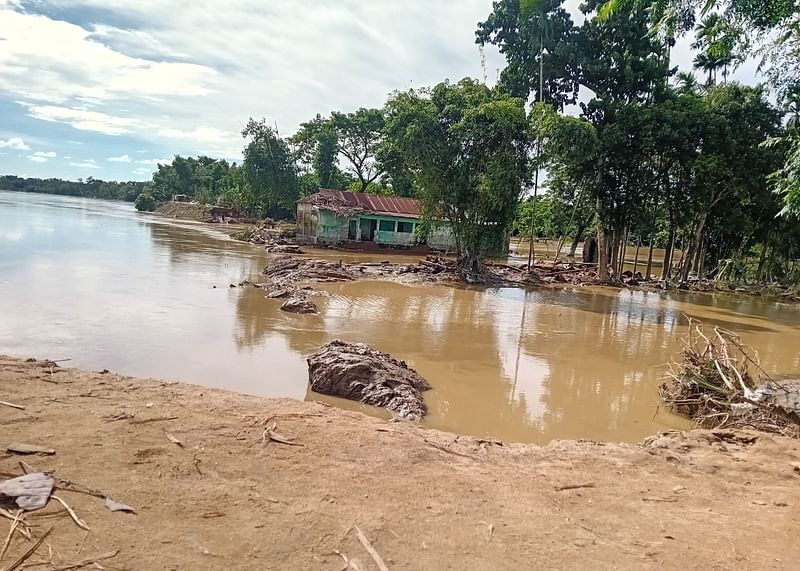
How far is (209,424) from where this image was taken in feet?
17.6

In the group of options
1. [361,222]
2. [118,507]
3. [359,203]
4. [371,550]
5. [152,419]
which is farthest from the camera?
[361,222]

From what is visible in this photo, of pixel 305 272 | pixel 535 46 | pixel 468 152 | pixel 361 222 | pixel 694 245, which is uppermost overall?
pixel 535 46

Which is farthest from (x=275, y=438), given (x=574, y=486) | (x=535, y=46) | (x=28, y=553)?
(x=535, y=46)

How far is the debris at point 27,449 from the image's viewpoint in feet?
14.2

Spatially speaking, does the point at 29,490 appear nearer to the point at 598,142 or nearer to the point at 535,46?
the point at 598,142

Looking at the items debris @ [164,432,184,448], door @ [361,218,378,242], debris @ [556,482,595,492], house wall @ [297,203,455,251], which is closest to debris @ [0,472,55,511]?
debris @ [164,432,184,448]

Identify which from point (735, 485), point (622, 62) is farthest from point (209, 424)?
point (622, 62)

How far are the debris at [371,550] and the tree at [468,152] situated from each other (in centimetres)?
1950

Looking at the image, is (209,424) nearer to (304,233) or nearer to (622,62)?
(622,62)

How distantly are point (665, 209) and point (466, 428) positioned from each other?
959 inches

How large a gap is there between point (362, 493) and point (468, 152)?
2065cm

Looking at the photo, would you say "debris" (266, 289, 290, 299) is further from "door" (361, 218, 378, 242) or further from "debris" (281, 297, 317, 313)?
"door" (361, 218, 378, 242)

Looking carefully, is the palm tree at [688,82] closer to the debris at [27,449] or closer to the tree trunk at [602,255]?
the tree trunk at [602,255]

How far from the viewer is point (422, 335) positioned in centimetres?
1304
